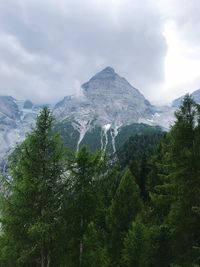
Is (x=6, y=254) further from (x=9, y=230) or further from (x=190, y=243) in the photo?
(x=190, y=243)

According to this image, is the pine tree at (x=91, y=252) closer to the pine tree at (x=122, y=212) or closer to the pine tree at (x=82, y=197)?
the pine tree at (x=82, y=197)

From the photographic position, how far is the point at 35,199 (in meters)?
27.4

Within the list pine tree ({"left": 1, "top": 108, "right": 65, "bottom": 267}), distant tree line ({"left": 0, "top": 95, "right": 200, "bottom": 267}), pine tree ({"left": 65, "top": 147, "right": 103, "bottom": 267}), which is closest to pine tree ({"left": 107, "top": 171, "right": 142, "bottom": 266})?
distant tree line ({"left": 0, "top": 95, "right": 200, "bottom": 267})

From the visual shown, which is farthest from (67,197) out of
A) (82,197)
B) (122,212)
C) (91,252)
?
(122,212)

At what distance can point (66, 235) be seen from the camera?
28.5m

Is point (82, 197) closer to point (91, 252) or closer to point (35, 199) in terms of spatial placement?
point (35, 199)

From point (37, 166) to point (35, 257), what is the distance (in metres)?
5.31

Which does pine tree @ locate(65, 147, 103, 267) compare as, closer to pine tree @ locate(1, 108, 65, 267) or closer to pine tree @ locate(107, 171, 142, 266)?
pine tree @ locate(1, 108, 65, 267)

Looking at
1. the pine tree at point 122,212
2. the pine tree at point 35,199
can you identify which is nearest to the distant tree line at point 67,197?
the pine tree at point 35,199

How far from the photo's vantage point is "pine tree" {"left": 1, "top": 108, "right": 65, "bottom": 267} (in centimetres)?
Answer: 2684

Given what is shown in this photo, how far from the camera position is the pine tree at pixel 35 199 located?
26844 mm

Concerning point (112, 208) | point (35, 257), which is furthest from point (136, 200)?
point (35, 257)

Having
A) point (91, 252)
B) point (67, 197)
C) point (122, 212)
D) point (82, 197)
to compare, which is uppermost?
point (122, 212)

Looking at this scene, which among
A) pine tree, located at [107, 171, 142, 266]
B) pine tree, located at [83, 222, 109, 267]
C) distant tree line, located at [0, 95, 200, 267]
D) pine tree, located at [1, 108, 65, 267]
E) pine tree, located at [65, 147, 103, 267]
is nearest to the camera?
pine tree, located at [1, 108, 65, 267]
